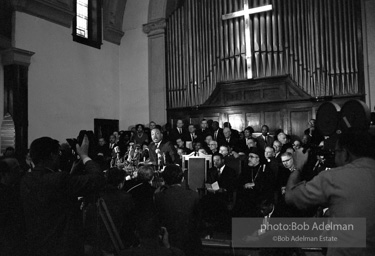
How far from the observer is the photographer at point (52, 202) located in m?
2.23

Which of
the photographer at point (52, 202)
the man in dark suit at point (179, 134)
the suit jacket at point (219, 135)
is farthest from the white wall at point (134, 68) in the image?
the photographer at point (52, 202)

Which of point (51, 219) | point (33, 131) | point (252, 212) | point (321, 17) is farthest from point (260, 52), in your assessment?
point (51, 219)

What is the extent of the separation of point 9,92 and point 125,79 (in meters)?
4.59

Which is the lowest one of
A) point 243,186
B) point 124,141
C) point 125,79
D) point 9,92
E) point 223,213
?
point 223,213

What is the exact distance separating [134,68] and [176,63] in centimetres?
178

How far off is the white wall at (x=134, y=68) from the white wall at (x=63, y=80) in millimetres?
357

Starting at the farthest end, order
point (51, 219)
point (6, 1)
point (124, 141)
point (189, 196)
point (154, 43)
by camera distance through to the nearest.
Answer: point (154, 43) < point (124, 141) < point (6, 1) < point (189, 196) < point (51, 219)

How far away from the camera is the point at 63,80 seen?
34.5ft

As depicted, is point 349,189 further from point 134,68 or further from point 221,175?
point 134,68

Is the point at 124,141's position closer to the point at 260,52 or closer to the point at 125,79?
the point at 125,79

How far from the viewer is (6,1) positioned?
8844 millimetres

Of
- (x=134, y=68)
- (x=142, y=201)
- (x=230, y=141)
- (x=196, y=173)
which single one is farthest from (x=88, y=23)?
(x=142, y=201)

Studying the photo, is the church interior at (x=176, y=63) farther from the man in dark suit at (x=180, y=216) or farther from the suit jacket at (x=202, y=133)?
the man in dark suit at (x=180, y=216)

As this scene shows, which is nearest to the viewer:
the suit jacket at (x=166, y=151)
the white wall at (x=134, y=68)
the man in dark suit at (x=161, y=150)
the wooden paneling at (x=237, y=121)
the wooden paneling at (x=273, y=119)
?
the man in dark suit at (x=161, y=150)
